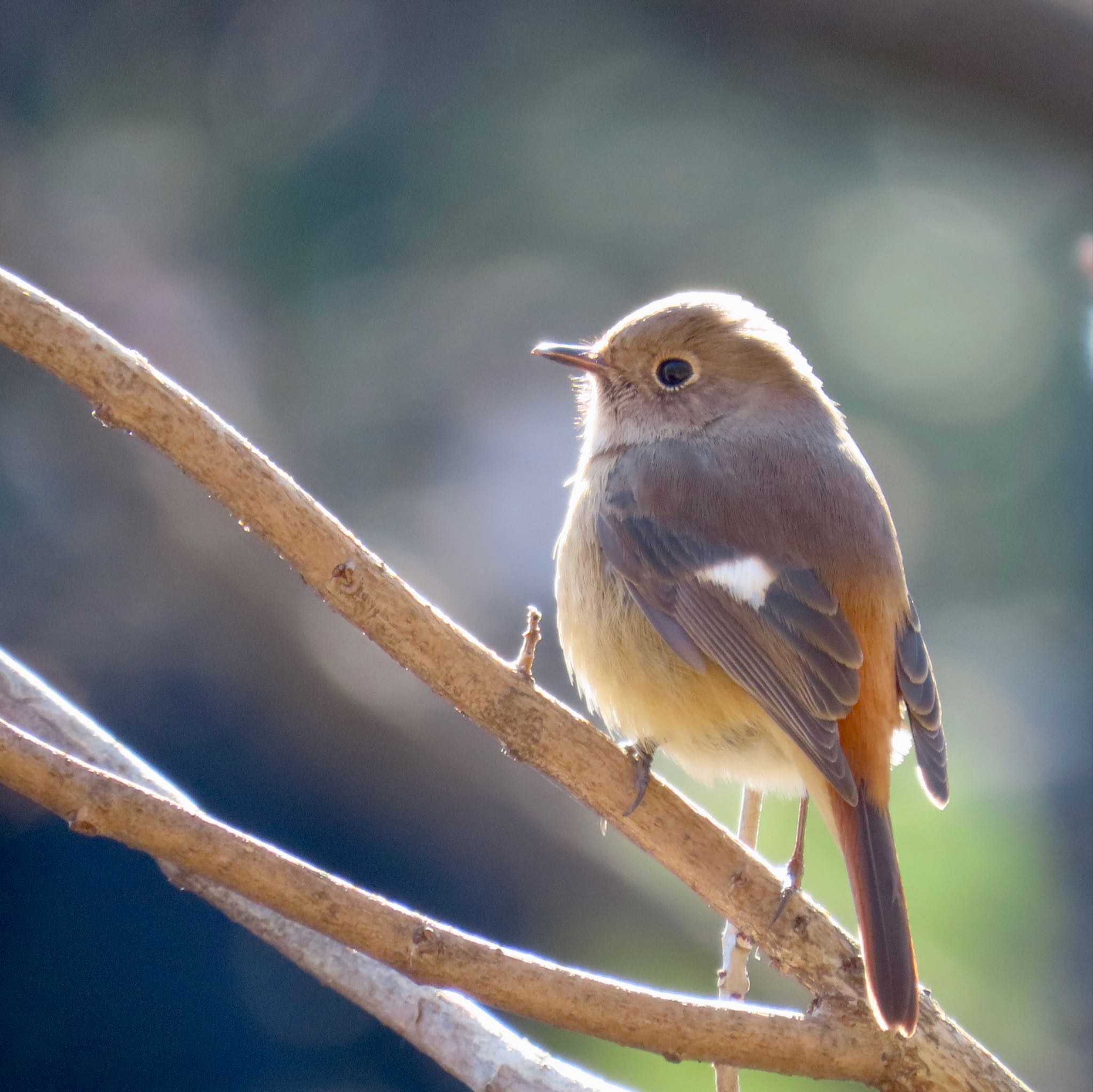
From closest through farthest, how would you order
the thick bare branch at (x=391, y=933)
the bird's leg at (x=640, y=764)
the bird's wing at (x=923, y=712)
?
1. the thick bare branch at (x=391, y=933)
2. the bird's leg at (x=640, y=764)
3. the bird's wing at (x=923, y=712)

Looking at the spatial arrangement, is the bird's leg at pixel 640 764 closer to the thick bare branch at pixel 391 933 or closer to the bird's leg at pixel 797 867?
the bird's leg at pixel 797 867

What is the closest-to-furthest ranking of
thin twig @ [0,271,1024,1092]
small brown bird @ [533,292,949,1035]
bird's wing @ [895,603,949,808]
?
thin twig @ [0,271,1024,1092] < small brown bird @ [533,292,949,1035] < bird's wing @ [895,603,949,808]

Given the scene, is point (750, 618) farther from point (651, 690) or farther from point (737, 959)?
point (737, 959)

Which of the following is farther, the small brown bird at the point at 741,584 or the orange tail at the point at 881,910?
the small brown bird at the point at 741,584

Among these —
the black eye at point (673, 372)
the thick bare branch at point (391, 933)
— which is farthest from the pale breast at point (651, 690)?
the thick bare branch at point (391, 933)

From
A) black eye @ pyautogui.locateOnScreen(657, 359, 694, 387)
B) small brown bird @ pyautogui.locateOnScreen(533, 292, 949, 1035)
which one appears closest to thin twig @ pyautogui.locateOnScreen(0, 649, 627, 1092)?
small brown bird @ pyautogui.locateOnScreen(533, 292, 949, 1035)

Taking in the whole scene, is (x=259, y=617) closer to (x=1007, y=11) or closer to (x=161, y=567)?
(x=161, y=567)

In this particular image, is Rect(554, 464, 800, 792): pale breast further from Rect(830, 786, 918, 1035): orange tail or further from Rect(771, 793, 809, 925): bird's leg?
Rect(830, 786, 918, 1035): orange tail
